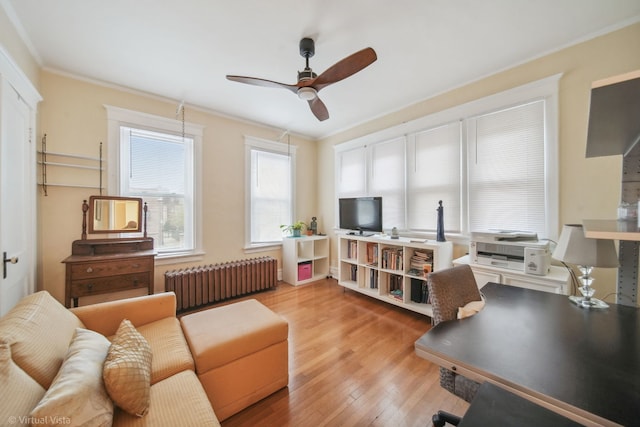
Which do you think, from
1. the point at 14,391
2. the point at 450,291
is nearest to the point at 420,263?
the point at 450,291

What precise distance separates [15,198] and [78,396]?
202 centimetres

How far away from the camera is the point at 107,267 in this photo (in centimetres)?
232

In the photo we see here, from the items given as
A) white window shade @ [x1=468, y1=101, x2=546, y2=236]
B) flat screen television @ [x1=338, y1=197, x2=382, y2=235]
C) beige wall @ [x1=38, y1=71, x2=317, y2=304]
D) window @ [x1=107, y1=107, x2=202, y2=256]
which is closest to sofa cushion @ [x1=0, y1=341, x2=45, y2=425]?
beige wall @ [x1=38, y1=71, x2=317, y2=304]

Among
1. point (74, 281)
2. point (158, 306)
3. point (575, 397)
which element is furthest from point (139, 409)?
point (74, 281)

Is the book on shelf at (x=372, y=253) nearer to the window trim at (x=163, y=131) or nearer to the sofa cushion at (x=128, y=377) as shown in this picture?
the window trim at (x=163, y=131)

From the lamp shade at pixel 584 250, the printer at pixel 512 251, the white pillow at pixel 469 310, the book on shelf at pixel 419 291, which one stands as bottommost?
the book on shelf at pixel 419 291

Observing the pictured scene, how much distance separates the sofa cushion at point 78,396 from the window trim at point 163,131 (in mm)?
2272

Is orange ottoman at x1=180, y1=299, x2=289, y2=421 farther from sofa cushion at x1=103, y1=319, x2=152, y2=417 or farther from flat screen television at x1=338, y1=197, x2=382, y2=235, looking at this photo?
flat screen television at x1=338, y1=197, x2=382, y2=235

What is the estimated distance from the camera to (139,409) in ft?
3.24

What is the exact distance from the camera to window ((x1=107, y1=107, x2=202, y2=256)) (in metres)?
2.80

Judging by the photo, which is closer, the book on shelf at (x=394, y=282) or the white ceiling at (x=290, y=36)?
the white ceiling at (x=290, y=36)

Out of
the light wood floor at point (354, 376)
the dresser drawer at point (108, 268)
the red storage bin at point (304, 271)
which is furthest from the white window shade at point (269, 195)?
the dresser drawer at point (108, 268)

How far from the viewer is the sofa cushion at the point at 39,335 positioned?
0.94 meters

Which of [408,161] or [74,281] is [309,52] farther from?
[74,281]
